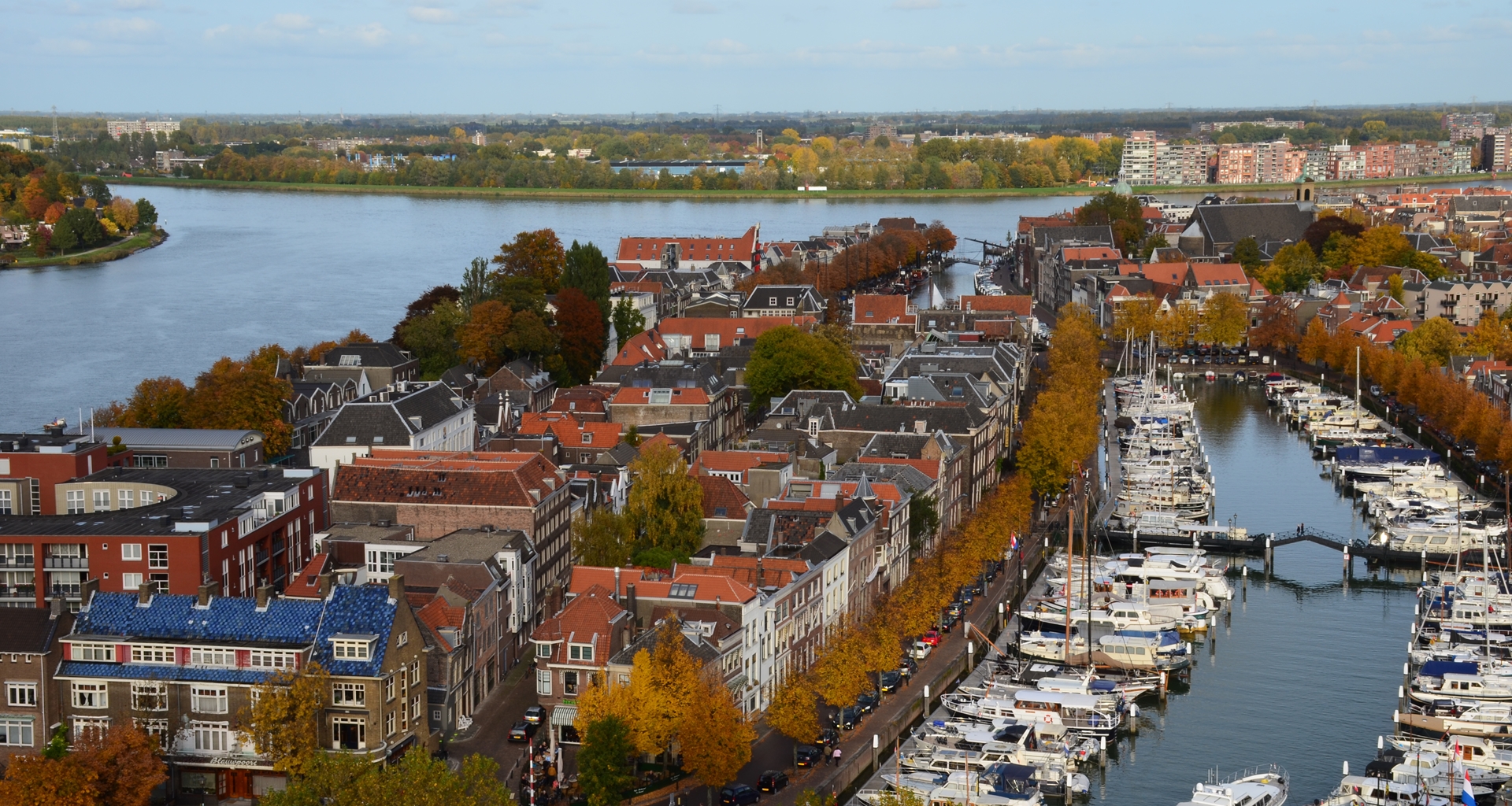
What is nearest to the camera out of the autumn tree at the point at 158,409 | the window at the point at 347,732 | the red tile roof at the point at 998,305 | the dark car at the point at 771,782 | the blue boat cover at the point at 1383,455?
the window at the point at 347,732

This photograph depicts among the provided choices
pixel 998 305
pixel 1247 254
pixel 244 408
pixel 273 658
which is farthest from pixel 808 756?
pixel 1247 254

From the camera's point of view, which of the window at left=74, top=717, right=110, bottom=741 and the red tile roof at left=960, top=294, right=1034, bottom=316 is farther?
the red tile roof at left=960, top=294, right=1034, bottom=316

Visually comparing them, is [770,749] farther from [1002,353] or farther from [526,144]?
[526,144]

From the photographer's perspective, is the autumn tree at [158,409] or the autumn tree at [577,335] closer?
the autumn tree at [158,409]

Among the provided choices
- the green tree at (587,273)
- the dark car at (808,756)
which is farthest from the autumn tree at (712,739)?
the green tree at (587,273)

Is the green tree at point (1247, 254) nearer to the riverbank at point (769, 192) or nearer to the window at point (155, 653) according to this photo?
the riverbank at point (769, 192)

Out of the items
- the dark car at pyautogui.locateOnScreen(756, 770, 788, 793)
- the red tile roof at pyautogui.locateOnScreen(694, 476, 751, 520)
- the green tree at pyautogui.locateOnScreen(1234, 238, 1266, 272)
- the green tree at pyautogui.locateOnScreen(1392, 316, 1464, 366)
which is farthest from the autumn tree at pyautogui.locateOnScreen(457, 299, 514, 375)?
the green tree at pyautogui.locateOnScreen(1234, 238, 1266, 272)

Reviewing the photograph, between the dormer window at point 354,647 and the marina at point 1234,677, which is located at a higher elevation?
the dormer window at point 354,647

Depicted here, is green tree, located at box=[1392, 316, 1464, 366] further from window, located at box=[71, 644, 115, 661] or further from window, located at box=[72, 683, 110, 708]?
window, located at box=[72, 683, 110, 708]
